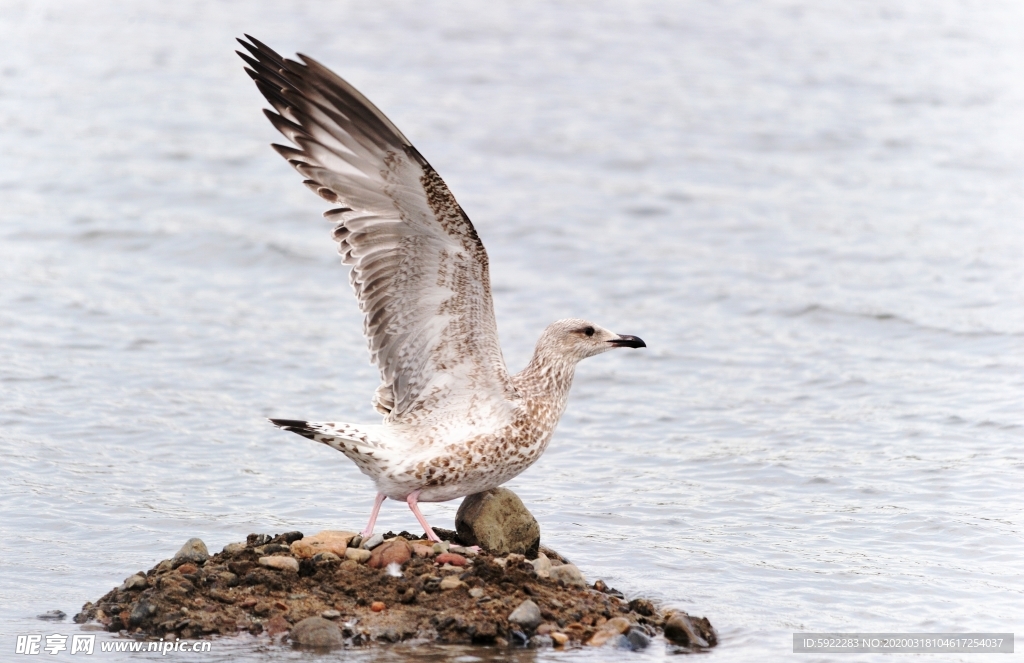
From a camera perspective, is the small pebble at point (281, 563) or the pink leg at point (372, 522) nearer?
the small pebble at point (281, 563)

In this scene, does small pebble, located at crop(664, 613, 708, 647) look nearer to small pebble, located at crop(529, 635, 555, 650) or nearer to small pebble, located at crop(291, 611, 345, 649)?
small pebble, located at crop(529, 635, 555, 650)

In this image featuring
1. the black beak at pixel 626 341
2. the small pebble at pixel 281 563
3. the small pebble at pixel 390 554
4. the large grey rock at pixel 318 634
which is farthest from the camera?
the black beak at pixel 626 341

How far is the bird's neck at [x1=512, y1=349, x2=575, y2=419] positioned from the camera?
7672mm

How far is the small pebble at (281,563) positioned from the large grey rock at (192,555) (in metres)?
0.34

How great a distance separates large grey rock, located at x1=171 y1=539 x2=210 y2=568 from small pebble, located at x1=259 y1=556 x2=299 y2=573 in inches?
13.4

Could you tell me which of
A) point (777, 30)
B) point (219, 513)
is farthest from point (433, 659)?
point (777, 30)

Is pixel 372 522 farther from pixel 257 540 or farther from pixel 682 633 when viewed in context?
pixel 682 633

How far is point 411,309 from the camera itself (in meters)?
7.54

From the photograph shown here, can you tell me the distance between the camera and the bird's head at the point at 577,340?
7.85 meters

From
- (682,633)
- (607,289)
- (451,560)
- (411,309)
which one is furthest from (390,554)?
(607,289)

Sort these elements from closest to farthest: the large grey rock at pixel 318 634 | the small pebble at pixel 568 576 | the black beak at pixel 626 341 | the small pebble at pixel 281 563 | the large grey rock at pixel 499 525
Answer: the large grey rock at pixel 318 634, the small pebble at pixel 281 563, the small pebble at pixel 568 576, the large grey rock at pixel 499 525, the black beak at pixel 626 341

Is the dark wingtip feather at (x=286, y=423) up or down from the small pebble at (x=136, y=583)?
up

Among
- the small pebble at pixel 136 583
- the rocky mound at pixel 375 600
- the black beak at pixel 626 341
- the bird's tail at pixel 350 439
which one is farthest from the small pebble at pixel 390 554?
the black beak at pixel 626 341

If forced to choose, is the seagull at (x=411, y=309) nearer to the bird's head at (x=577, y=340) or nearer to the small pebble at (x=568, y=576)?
the bird's head at (x=577, y=340)
